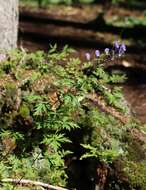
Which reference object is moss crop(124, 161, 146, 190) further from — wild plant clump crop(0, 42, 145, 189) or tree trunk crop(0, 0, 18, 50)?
tree trunk crop(0, 0, 18, 50)

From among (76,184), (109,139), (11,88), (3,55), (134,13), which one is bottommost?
(76,184)

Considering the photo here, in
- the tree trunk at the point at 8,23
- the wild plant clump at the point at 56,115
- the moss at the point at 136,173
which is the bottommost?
the moss at the point at 136,173

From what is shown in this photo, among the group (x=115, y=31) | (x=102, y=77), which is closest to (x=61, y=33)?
(x=115, y=31)

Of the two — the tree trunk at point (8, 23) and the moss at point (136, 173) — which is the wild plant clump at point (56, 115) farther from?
the tree trunk at point (8, 23)

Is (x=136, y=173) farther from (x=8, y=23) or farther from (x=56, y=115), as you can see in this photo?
(x=8, y=23)

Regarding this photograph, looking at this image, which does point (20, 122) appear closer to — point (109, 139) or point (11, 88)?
point (11, 88)

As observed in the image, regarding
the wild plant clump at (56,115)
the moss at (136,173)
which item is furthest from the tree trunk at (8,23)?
the moss at (136,173)
